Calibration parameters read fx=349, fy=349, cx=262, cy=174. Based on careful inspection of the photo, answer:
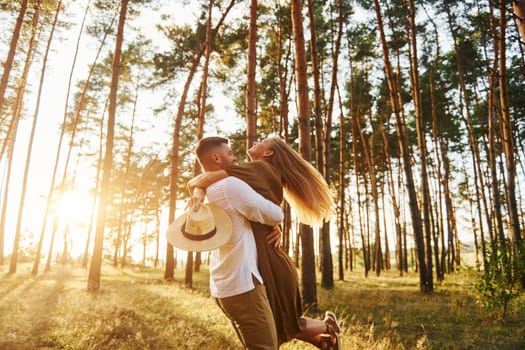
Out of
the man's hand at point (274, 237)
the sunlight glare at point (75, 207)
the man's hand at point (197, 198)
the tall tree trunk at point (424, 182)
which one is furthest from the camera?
the sunlight glare at point (75, 207)

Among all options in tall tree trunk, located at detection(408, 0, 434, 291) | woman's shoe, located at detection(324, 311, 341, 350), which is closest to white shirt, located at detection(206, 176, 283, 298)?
woman's shoe, located at detection(324, 311, 341, 350)

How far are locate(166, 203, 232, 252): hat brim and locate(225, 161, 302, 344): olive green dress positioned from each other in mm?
246

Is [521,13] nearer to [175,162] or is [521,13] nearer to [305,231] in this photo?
[305,231]

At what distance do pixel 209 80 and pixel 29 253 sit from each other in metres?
42.2

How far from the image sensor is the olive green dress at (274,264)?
2289 mm

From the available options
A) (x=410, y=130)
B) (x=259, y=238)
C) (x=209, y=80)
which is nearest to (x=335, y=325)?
(x=259, y=238)

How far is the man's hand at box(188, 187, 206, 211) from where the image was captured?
223cm

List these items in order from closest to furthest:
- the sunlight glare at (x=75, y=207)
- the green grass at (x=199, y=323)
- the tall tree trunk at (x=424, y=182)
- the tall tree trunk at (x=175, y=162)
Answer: the green grass at (x=199, y=323), the tall tree trunk at (x=424, y=182), the tall tree trunk at (x=175, y=162), the sunlight glare at (x=75, y=207)

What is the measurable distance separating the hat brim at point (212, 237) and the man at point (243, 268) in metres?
0.08

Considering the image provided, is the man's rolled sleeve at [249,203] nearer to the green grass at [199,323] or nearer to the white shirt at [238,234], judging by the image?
the white shirt at [238,234]

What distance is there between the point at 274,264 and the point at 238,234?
0.34 metres

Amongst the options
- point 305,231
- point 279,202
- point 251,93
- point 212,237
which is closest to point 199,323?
point 305,231

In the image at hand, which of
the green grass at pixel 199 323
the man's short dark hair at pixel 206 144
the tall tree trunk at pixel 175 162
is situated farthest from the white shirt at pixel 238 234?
the tall tree trunk at pixel 175 162

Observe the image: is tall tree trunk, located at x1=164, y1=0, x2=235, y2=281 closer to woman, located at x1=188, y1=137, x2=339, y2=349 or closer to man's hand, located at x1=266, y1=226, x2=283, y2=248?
woman, located at x1=188, y1=137, x2=339, y2=349
